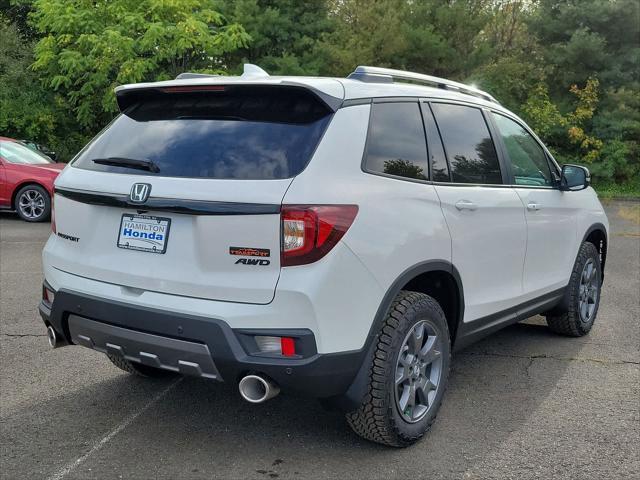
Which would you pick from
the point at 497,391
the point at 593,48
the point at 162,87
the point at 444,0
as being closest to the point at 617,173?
the point at 593,48

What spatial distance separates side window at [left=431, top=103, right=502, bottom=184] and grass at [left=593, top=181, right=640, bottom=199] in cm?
1571

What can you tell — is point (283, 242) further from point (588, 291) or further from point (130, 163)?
point (588, 291)

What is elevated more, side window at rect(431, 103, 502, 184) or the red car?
side window at rect(431, 103, 502, 184)

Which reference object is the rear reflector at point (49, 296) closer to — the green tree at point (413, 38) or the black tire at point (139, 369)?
the black tire at point (139, 369)

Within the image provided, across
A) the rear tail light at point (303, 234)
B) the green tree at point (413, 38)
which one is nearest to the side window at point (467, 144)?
the rear tail light at point (303, 234)

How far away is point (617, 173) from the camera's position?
1995 cm

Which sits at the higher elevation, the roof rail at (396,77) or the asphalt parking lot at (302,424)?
the roof rail at (396,77)

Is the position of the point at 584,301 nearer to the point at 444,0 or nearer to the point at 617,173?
the point at 617,173

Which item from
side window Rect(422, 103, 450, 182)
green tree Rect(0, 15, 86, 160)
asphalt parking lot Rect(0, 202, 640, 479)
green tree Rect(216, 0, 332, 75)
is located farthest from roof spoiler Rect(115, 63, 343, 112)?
green tree Rect(0, 15, 86, 160)

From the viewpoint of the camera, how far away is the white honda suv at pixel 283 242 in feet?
9.46

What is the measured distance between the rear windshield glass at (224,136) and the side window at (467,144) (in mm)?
1062

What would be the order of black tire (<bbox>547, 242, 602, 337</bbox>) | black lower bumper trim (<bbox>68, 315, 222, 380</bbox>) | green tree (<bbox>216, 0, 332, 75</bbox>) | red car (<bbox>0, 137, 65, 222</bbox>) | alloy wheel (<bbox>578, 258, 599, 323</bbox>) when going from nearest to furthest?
black lower bumper trim (<bbox>68, 315, 222, 380</bbox>)
black tire (<bbox>547, 242, 602, 337</bbox>)
alloy wheel (<bbox>578, 258, 599, 323</bbox>)
red car (<bbox>0, 137, 65, 222</bbox>)
green tree (<bbox>216, 0, 332, 75</bbox>)

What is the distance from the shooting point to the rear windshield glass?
3.01 meters

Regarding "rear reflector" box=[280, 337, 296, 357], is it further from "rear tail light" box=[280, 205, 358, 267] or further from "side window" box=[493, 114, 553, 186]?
"side window" box=[493, 114, 553, 186]
